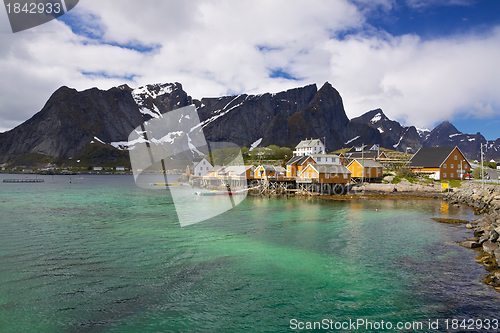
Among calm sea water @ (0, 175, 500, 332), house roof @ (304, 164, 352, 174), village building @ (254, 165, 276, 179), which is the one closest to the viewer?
calm sea water @ (0, 175, 500, 332)

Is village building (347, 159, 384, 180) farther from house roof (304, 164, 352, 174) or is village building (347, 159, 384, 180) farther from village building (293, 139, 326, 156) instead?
village building (293, 139, 326, 156)

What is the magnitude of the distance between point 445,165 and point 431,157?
4332 mm

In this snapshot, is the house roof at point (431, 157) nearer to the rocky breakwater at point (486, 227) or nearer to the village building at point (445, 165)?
the village building at point (445, 165)

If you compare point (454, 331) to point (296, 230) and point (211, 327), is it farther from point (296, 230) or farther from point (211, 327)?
point (296, 230)

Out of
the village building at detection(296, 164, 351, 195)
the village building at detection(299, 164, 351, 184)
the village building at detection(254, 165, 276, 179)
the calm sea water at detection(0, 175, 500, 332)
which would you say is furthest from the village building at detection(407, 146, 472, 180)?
the calm sea water at detection(0, 175, 500, 332)

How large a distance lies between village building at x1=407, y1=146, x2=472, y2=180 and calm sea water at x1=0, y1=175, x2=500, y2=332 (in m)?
46.8

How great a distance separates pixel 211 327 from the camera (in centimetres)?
1022

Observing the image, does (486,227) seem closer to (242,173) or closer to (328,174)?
(328,174)

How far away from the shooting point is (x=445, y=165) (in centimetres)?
6588

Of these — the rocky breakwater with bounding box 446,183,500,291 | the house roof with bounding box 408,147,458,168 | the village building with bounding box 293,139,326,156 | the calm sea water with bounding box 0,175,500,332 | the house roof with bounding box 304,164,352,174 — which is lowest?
the calm sea water with bounding box 0,175,500,332

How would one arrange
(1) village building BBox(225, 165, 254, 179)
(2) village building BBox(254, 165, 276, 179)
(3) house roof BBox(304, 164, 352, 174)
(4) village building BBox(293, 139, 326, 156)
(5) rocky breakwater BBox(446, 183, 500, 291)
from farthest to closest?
1. (4) village building BBox(293, 139, 326, 156)
2. (1) village building BBox(225, 165, 254, 179)
3. (2) village building BBox(254, 165, 276, 179)
4. (3) house roof BBox(304, 164, 352, 174)
5. (5) rocky breakwater BBox(446, 183, 500, 291)

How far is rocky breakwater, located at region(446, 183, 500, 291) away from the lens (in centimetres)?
1558

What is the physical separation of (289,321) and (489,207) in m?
37.8

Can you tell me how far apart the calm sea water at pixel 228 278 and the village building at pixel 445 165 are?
46.8 meters
